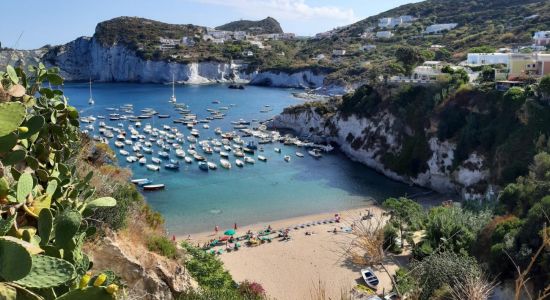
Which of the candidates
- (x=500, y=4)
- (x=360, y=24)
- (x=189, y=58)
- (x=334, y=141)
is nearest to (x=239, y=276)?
(x=334, y=141)

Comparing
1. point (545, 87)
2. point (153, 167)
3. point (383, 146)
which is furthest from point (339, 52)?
point (545, 87)

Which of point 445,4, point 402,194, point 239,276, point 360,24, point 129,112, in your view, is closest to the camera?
point 239,276

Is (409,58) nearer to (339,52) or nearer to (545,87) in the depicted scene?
(545,87)

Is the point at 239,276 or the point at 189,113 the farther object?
the point at 189,113

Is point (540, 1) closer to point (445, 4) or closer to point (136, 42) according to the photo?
point (445, 4)

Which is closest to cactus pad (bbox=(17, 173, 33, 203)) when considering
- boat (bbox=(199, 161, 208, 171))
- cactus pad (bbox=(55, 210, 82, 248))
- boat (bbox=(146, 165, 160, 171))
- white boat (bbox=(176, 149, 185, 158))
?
cactus pad (bbox=(55, 210, 82, 248))

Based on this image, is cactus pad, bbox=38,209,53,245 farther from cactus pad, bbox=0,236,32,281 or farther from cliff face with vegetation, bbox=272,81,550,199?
cliff face with vegetation, bbox=272,81,550,199

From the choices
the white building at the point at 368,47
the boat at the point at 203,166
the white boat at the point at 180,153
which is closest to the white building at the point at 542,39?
the white building at the point at 368,47
